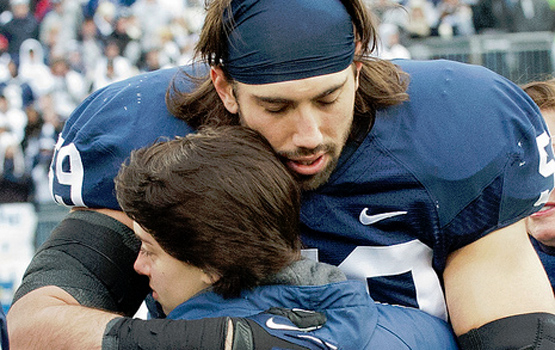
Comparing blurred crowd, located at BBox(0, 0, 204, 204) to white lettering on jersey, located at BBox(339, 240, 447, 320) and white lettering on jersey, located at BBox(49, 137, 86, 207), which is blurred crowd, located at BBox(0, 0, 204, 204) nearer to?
white lettering on jersey, located at BBox(49, 137, 86, 207)

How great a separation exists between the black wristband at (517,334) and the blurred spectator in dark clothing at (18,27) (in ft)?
24.2

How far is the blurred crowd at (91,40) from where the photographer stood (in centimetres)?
775

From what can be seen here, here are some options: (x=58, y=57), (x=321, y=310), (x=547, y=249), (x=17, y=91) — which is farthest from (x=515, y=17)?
(x=321, y=310)

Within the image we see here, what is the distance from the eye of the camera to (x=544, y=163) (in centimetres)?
204

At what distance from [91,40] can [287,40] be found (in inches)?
284

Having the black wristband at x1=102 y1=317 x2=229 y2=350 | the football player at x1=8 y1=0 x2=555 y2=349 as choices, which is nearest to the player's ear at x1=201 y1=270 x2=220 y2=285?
the black wristband at x1=102 y1=317 x2=229 y2=350

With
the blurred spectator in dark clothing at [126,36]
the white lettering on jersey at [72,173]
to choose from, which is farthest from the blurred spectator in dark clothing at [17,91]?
the white lettering on jersey at [72,173]

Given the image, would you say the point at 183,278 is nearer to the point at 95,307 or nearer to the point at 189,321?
the point at 189,321

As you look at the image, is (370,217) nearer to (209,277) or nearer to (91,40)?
(209,277)

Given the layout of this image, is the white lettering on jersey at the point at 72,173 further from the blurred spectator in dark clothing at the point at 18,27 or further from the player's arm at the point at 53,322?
the blurred spectator in dark clothing at the point at 18,27

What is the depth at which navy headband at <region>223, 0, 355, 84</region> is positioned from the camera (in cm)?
181

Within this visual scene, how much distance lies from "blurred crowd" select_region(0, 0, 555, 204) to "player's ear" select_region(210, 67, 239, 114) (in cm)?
566

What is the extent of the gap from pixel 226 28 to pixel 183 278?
2.14ft

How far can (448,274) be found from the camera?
2.02 metres
